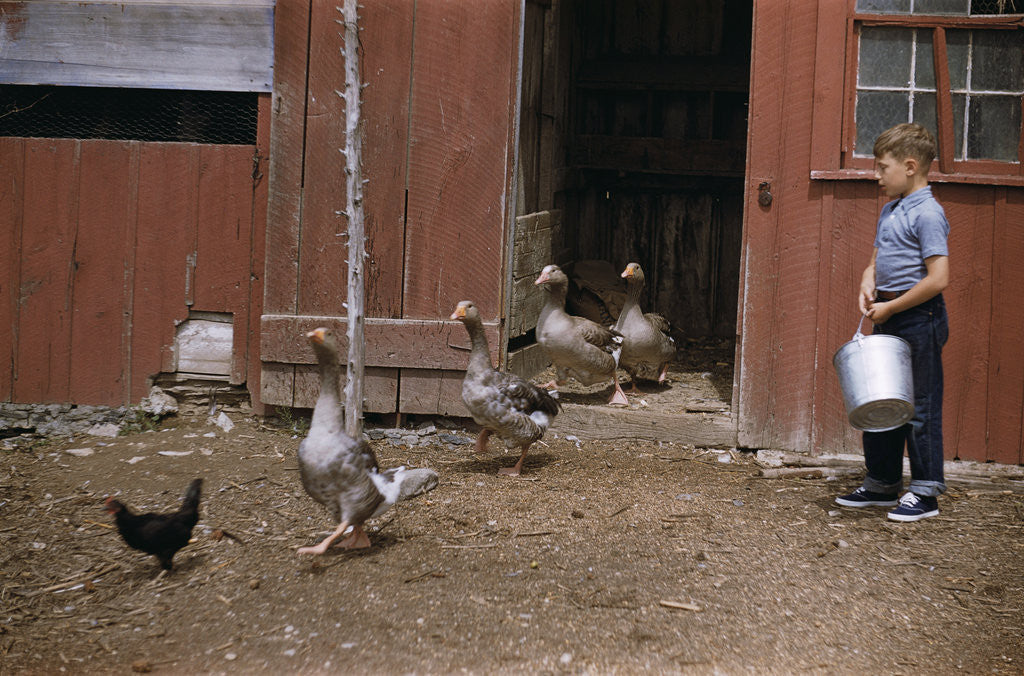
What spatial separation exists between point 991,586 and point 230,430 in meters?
5.03

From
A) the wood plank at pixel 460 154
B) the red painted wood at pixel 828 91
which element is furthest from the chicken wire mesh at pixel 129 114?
the red painted wood at pixel 828 91

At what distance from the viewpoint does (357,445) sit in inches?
189

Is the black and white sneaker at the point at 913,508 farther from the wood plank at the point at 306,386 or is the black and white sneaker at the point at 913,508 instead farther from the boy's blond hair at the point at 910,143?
the wood plank at the point at 306,386

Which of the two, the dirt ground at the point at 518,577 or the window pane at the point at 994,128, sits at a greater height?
the window pane at the point at 994,128

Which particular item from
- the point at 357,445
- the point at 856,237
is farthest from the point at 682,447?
the point at 357,445

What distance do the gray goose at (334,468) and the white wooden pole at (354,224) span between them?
125 centimetres

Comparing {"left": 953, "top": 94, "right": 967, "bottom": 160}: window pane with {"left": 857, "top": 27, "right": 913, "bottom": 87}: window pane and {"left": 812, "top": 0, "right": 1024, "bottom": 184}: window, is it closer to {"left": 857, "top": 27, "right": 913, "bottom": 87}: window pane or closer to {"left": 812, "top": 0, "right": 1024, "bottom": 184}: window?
{"left": 812, "top": 0, "right": 1024, "bottom": 184}: window

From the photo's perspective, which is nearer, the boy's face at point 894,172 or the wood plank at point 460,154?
the boy's face at point 894,172

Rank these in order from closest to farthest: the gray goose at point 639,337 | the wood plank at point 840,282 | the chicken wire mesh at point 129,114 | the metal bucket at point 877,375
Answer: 1. the metal bucket at point 877,375
2. the wood plank at point 840,282
3. the chicken wire mesh at point 129,114
4. the gray goose at point 639,337

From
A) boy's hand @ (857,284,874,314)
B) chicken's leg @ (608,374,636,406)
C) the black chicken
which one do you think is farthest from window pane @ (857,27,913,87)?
the black chicken

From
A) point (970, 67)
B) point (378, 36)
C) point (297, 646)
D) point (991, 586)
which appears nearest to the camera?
point (297, 646)

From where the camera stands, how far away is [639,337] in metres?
8.09

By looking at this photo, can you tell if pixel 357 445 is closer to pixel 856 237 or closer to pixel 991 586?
pixel 991 586

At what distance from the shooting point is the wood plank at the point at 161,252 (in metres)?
7.19
